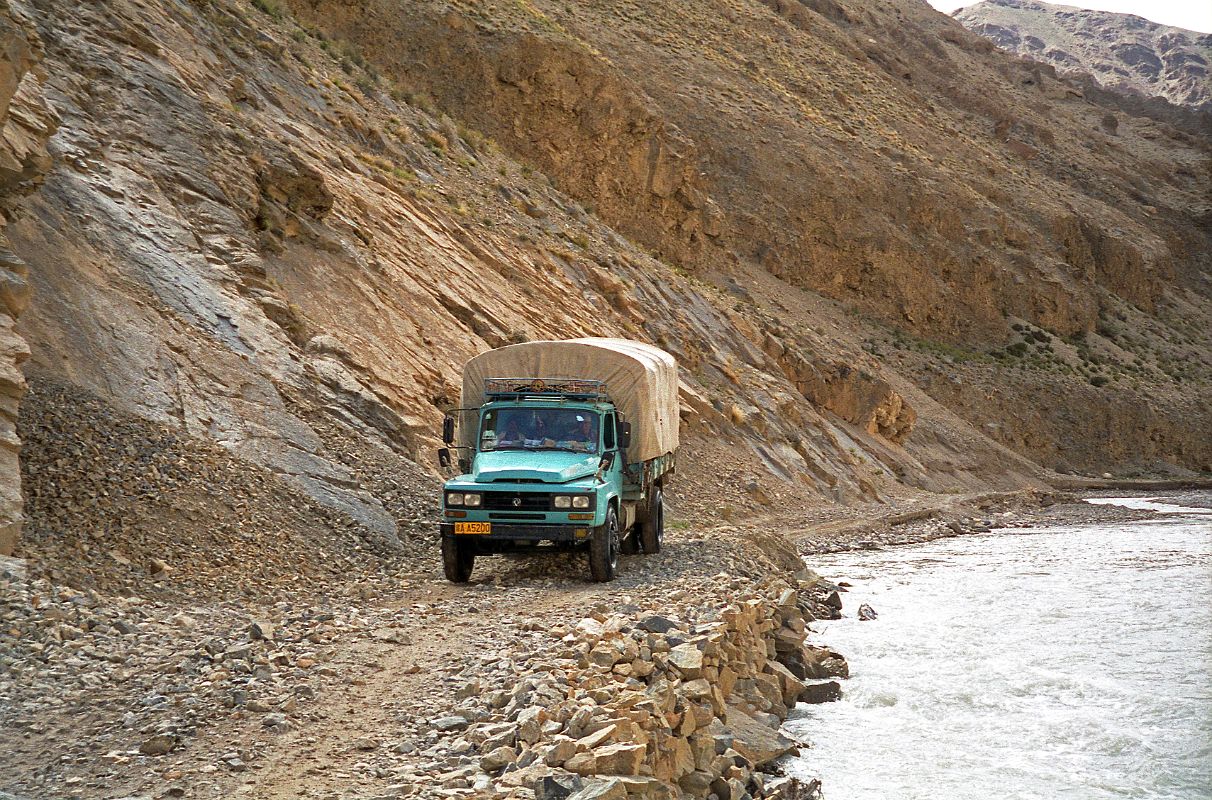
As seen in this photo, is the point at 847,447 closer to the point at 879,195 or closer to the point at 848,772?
the point at 879,195

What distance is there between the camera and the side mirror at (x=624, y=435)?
13.4 metres

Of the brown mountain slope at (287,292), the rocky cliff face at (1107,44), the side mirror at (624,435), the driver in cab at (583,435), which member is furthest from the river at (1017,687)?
the rocky cliff face at (1107,44)

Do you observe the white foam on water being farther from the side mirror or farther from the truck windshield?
the truck windshield

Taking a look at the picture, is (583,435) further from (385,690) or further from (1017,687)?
(1017,687)

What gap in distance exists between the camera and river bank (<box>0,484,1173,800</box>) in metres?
6.33

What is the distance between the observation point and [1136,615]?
18109 millimetres

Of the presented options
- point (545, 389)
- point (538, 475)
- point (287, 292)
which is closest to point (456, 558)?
point (538, 475)

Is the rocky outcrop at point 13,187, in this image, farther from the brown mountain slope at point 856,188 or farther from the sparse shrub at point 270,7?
the brown mountain slope at point 856,188

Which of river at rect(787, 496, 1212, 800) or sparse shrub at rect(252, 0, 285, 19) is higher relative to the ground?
sparse shrub at rect(252, 0, 285, 19)

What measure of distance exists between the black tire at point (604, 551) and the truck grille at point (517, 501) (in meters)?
0.72

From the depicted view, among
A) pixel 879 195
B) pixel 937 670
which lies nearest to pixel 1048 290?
pixel 879 195

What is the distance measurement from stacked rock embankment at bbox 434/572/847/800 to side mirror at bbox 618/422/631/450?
219cm

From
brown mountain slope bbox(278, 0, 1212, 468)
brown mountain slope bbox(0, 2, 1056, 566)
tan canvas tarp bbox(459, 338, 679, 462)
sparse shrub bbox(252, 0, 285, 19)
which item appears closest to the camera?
brown mountain slope bbox(0, 2, 1056, 566)

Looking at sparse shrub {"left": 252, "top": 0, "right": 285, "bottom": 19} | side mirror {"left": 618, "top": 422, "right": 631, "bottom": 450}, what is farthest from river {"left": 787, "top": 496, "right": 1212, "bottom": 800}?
sparse shrub {"left": 252, "top": 0, "right": 285, "bottom": 19}
